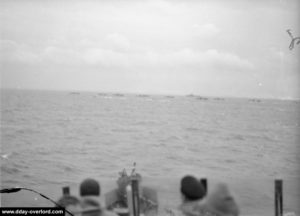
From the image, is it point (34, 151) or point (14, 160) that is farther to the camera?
point (34, 151)

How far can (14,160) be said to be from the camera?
16828mm

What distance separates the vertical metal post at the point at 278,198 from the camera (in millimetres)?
4480

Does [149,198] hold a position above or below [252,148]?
above

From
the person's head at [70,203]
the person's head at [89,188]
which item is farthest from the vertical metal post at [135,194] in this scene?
the person's head at [70,203]

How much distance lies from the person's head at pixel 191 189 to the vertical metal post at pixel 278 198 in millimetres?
1392

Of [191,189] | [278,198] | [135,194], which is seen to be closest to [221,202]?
[191,189]

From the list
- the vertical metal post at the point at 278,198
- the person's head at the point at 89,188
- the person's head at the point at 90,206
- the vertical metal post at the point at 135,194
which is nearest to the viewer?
the person's head at the point at 90,206

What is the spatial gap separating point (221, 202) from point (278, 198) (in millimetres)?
1542

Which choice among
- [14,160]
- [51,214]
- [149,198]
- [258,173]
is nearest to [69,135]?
[14,160]

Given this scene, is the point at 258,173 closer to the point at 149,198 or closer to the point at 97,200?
the point at 149,198

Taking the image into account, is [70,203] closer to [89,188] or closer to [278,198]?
[89,188]

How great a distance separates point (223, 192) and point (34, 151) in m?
18.4

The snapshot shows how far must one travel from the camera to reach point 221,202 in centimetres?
338

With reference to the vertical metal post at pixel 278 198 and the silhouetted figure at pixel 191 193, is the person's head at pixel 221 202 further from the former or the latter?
the vertical metal post at pixel 278 198
